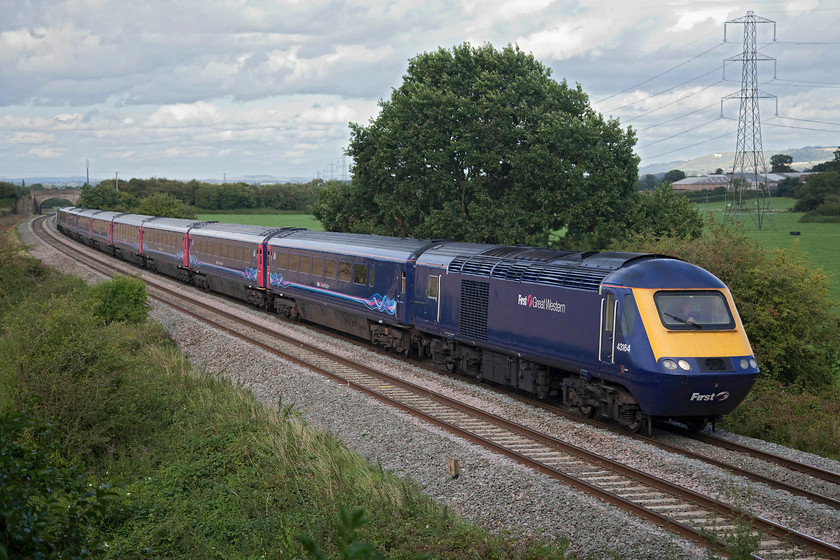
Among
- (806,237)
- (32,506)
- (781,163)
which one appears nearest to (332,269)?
(32,506)

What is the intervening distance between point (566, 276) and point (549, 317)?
2.94 ft

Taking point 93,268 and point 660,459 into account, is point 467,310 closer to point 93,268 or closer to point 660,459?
point 660,459

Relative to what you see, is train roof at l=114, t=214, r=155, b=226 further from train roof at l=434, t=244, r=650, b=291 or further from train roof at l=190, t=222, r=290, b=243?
train roof at l=434, t=244, r=650, b=291

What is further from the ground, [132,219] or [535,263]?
[132,219]

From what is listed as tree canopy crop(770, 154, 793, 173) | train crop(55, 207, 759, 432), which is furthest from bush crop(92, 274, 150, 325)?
tree canopy crop(770, 154, 793, 173)

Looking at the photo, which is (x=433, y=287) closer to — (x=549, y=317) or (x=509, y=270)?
(x=509, y=270)

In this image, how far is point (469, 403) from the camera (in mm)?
16234

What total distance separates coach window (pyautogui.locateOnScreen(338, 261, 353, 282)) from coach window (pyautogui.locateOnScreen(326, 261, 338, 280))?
25 centimetres

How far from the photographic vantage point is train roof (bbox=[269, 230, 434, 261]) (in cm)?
2150

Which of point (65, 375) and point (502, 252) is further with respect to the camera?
point (502, 252)

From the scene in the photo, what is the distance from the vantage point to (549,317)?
50.5ft

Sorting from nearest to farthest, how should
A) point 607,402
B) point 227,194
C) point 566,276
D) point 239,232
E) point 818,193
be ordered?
point 607,402 < point 566,276 < point 239,232 < point 818,193 < point 227,194

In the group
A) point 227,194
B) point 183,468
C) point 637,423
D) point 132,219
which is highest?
point 227,194

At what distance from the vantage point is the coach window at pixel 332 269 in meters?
24.4
